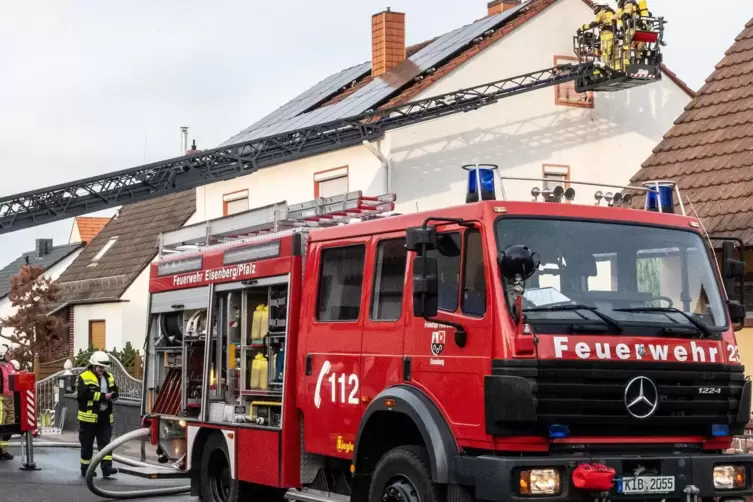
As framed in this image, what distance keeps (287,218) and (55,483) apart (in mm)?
5733

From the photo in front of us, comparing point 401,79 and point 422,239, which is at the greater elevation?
point 401,79

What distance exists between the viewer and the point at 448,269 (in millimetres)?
8125

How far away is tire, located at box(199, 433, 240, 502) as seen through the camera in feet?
37.2

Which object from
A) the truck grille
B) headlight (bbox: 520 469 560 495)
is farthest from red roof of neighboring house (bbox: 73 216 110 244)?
headlight (bbox: 520 469 560 495)

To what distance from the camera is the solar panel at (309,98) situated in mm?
30656

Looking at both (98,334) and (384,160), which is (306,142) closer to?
(384,160)

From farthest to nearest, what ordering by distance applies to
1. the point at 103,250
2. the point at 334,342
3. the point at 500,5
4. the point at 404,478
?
the point at 103,250
the point at 500,5
the point at 334,342
the point at 404,478

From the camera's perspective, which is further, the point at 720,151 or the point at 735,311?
the point at 720,151

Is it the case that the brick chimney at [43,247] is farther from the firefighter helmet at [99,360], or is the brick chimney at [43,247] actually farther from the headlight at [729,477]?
the headlight at [729,477]

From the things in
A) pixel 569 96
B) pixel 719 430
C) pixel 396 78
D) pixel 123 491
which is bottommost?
pixel 123 491

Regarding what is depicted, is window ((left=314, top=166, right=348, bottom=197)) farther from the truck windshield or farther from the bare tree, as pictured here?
the truck windshield

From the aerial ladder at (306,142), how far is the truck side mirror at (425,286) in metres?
16.1

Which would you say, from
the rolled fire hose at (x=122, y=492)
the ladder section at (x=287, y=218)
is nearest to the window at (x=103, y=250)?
the rolled fire hose at (x=122, y=492)

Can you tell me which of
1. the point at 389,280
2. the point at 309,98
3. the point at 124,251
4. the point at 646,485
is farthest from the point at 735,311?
the point at 124,251
